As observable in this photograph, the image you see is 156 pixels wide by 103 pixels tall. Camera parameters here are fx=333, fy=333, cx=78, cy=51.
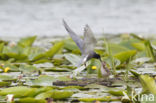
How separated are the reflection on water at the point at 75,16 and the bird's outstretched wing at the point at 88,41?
14.1ft

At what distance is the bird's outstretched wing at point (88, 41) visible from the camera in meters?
1.62

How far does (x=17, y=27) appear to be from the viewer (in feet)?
22.5

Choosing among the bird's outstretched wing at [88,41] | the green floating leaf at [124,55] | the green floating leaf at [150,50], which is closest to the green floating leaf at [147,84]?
the bird's outstretched wing at [88,41]

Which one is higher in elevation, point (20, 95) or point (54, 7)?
point (54, 7)

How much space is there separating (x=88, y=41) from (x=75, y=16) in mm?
6168

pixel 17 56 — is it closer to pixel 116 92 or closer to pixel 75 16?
pixel 116 92

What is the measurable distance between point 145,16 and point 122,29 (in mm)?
1822

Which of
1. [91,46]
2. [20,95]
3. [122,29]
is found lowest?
[20,95]

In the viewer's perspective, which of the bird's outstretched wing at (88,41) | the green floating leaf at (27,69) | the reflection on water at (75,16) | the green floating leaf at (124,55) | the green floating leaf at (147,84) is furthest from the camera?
the reflection on water at (75,16)

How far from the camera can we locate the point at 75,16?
7797 millimetres

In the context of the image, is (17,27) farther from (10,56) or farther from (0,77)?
(0,77)

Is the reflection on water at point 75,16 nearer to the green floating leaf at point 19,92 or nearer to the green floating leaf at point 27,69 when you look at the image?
the green floating leaf at point 27,69

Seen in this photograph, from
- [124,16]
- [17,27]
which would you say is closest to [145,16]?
[124,16]

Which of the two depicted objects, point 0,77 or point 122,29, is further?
point 122,29
